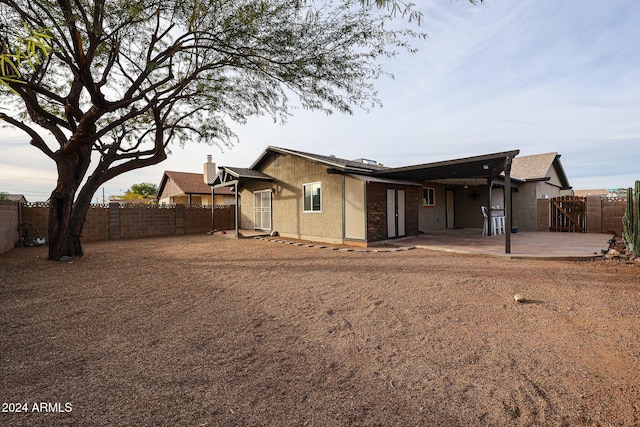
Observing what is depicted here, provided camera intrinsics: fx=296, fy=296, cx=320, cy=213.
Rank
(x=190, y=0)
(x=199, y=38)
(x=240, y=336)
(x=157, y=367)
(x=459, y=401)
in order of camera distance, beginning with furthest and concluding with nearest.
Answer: (x=199, y=38)
(x=190, y=0)
(x=240, y=336)
(x=157, y=367)
(x=459, y=401)

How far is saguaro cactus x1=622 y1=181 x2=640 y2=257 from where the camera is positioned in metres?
6.50

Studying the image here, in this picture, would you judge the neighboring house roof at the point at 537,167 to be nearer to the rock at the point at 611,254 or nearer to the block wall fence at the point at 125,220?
the rock at the point at 611,254

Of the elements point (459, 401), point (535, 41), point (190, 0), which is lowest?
point (459, 401)

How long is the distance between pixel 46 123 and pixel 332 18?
7.82 m

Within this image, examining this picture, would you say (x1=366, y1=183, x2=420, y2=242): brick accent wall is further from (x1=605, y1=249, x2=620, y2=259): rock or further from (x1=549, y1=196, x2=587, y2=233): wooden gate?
(x1=549, y1=196, x2=587, y2=233): wooden gate

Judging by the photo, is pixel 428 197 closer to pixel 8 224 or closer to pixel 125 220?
pixel 125 220

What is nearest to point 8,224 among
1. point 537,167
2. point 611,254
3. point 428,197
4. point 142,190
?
point 428,197

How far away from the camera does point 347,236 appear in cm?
1009

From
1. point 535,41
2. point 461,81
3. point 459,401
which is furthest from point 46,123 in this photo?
point 535,41

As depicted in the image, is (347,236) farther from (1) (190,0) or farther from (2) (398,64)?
(1) (190,0)

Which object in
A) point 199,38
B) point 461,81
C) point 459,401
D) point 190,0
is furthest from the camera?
point 461,81

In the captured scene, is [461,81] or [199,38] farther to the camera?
[461,81]

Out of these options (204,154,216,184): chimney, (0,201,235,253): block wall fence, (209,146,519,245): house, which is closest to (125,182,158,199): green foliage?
(204,154,216,184): chimney

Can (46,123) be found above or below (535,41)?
below
